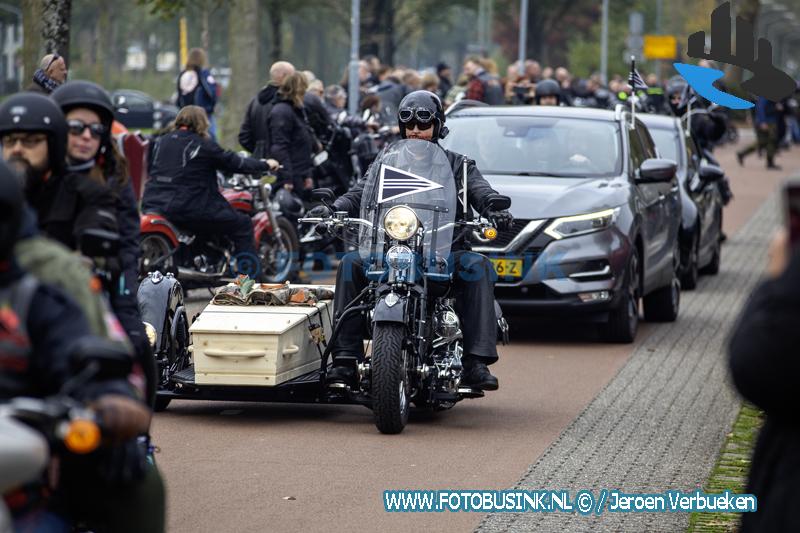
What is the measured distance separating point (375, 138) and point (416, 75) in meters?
5.25

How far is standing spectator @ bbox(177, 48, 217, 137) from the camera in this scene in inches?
876

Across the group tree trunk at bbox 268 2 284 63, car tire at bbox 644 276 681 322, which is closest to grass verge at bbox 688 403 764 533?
car tire at bbox 644 276 681 322

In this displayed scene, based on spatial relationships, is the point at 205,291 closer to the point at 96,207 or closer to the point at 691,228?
the point at 691,228

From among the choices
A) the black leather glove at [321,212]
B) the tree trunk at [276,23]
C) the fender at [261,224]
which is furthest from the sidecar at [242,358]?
the tree trunk at [276,23]

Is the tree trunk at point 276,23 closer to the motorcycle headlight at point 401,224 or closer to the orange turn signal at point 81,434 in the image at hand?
the motorcycle headlight at point 401,224

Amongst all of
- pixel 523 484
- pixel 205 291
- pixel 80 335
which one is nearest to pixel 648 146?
pixel 205 291

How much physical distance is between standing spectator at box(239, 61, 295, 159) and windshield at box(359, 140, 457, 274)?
7.20 m

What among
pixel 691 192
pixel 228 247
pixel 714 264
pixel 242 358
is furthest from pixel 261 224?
pixel 242 358

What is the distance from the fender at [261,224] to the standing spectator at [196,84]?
7.45 m

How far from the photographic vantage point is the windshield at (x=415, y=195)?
8.73 metres

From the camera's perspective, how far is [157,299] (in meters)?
8.38

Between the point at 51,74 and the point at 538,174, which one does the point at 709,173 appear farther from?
the point at 51,74

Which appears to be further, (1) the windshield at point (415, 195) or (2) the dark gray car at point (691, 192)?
(2) the dark gray car at point (691, 192)

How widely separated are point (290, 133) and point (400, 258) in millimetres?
7675
